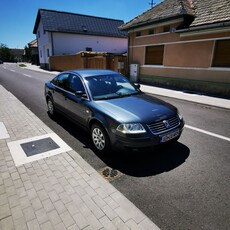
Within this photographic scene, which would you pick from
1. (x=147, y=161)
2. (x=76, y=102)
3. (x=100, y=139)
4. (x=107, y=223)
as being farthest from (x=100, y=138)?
(x=107, y=223)

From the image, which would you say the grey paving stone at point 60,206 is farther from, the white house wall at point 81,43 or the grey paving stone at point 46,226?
the white house wall at point 81,43

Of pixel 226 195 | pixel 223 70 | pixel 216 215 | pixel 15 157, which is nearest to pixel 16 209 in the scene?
pixel 15 157

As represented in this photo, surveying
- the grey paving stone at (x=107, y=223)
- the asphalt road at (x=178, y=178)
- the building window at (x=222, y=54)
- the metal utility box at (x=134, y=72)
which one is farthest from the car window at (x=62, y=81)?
the metal utility box at (x=134, y=72)

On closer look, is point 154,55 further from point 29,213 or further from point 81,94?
point 29,213

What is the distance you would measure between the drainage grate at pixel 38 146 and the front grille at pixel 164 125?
2.17 meters

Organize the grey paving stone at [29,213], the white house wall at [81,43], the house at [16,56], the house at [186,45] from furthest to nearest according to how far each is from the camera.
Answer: the house at [16,56] → the white house wall at [81,43] → the house at [186,45] → the grey paving stone at [29,213]

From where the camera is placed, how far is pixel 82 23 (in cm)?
3147

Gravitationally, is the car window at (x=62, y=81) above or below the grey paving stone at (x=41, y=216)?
above

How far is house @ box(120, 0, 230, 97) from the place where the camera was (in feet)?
32.4

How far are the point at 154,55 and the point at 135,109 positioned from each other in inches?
465

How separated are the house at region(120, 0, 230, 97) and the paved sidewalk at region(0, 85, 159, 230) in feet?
32.0

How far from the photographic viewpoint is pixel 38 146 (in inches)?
159

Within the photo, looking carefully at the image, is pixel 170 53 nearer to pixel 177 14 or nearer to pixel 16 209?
pixel 177 14

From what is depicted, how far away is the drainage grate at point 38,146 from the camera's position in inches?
151
